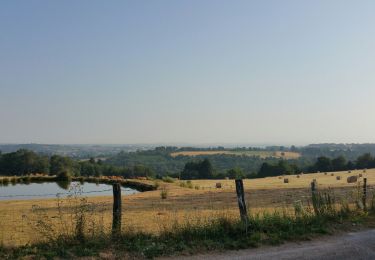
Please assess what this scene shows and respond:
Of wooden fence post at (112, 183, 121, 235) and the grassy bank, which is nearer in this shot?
the grassy bank

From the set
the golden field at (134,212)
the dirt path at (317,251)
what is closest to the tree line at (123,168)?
the golden field at (134,212)

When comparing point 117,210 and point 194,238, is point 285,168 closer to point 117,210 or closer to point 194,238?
point 194,238

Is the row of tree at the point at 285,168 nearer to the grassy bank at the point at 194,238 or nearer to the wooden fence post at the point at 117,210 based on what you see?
the grassy bank at the point at 194,238

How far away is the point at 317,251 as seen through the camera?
1005 centimetres

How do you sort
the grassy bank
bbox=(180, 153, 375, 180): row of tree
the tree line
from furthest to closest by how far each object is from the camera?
bbox=(180, 153, 375, 180): row of tree, the tree line, the grassy bank

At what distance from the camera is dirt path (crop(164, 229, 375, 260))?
961cm

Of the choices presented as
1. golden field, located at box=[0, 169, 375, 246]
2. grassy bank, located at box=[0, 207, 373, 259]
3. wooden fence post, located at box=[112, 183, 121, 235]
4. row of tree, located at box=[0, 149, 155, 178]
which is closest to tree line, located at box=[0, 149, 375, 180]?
row of tree, located at box=[0, 149, 155, 178]

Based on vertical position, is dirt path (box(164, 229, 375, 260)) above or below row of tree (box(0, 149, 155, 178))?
below

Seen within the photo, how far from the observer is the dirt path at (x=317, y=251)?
378 inches

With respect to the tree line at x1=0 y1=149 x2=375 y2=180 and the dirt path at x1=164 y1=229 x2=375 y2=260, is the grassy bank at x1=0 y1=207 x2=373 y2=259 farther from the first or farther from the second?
the tree line at x1=0 y1=149 x2=375 y2=180

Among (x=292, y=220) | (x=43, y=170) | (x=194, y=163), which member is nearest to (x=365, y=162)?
(x=194, y=163)

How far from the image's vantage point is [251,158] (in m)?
130

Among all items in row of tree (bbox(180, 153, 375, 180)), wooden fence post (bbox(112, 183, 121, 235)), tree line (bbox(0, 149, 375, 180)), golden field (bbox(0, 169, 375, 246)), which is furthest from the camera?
row of tree (bbox(180, 153, 375, 180))

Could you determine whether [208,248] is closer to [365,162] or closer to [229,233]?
[229,233]
